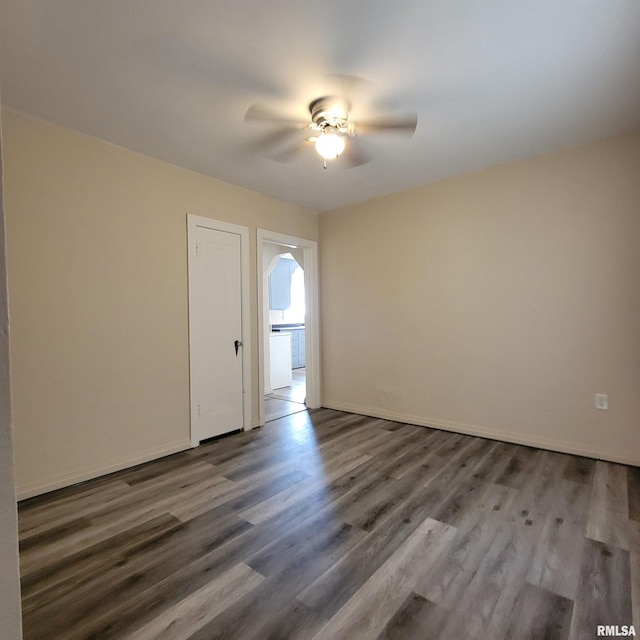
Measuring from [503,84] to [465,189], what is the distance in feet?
4.67

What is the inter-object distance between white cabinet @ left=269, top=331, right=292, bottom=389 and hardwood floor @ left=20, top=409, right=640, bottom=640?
9.69 feet

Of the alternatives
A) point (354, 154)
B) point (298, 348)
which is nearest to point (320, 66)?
point (354, 154)

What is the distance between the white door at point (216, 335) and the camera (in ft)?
11.2

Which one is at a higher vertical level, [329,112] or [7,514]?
[329,112]

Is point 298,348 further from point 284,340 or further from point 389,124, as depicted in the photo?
point 389,124

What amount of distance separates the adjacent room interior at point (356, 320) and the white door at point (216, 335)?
0.16 ft

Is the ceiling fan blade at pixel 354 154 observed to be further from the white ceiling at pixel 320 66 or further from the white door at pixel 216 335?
the white door at pixel 216 335

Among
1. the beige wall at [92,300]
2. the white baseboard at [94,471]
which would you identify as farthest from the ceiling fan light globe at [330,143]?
the white baseboard at [94,471]

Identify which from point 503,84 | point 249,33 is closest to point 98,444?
point 249,33

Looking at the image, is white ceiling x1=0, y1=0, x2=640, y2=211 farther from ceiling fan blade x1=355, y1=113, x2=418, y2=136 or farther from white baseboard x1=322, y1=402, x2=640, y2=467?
white baseboard x1=322, y1=402, x2=640, y2=467

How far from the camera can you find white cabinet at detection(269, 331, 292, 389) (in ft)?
19.4

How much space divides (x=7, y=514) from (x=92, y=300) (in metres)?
2.52

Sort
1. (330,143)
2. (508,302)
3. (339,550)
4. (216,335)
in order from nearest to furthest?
1. (339,550)
2. (330,143)
3. (508,302)
4. (216,335)

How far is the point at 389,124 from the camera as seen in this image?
2.47 metres
